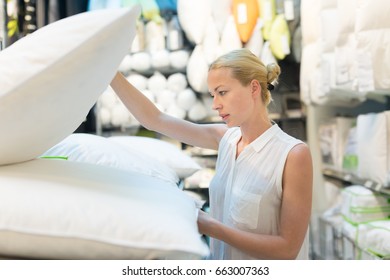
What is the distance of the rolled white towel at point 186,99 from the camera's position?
2.11 metres

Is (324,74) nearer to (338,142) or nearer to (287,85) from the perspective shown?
(287,85)

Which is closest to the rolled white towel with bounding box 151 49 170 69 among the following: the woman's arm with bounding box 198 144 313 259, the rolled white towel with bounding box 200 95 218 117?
the rolled white towel with bounding box 200 95 218 117

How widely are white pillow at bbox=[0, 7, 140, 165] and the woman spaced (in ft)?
0.95

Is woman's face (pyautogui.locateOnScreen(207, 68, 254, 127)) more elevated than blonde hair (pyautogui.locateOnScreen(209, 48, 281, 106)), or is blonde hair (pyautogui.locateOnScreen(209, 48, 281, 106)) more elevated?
blonde hair (pyautogui.locateOnScreen(209, 48, 281, 106))

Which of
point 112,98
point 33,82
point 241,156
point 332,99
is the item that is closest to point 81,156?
point 241,156

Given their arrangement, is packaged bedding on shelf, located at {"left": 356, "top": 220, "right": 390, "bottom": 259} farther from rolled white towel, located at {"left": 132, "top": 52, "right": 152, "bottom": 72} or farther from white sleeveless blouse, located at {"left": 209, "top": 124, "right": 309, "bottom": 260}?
rolled white towel, located at {"left": 132, "top": 52, "right": 152, "bottom": 72}

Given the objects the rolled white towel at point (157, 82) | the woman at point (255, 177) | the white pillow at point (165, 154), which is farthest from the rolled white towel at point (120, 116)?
the woman at point (255, 177)

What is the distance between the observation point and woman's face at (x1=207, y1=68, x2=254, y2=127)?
0.79 m

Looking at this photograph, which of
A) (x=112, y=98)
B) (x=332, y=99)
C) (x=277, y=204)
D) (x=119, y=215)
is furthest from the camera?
(x=332, y=99)

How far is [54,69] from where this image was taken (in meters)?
0.50

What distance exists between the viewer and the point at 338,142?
231cm

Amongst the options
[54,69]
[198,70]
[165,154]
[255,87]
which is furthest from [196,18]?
[54,69]

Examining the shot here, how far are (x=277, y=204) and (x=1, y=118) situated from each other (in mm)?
535

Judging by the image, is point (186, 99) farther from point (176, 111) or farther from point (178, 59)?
point (178, 59)
